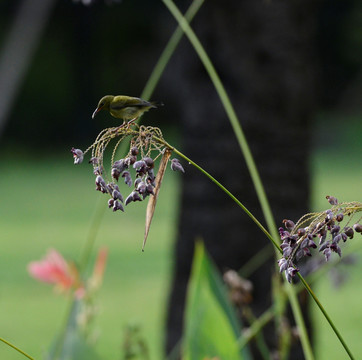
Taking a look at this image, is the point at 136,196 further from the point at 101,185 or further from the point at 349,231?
the point at 349,231

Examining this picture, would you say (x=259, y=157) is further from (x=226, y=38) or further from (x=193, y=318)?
(x=193, y=318)

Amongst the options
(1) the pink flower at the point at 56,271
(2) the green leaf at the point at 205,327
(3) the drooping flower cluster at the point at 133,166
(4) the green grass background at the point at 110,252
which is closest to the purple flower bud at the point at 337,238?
(3) the drooping flower cluster at the point at 133,166

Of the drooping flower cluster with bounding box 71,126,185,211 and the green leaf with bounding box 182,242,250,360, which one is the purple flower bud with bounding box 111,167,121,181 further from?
the green leaf with bounding box 182,242,250,360

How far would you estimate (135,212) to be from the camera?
32.4 ft

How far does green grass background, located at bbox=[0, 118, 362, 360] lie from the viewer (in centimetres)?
546

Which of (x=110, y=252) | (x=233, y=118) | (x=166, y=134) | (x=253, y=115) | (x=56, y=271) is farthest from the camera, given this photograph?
(x=166, y=134)

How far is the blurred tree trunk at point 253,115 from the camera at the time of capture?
2.99 meters

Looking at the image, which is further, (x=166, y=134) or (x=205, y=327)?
(x=166, y=134)

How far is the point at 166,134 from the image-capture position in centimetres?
1553

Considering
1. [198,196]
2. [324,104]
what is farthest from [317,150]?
[198,196]

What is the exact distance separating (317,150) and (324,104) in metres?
3.16

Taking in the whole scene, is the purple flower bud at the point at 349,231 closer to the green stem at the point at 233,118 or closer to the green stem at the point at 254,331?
the green stem at the point at 233,118

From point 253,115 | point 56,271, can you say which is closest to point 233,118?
point 56,271

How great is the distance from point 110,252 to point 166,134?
7782mm
